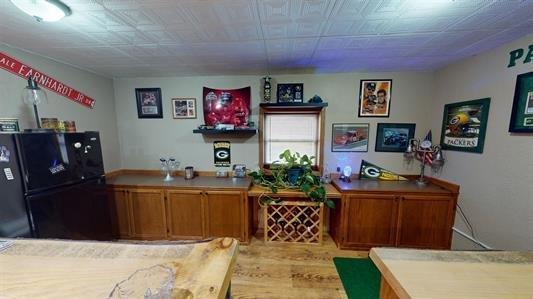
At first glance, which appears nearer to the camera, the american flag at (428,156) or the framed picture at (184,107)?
the american flag at (428,156)

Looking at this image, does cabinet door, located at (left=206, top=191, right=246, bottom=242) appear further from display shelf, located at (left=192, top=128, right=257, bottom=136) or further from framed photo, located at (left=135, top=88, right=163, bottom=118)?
framed photo, located at (left=135, top=88, right=163, bottom=118)

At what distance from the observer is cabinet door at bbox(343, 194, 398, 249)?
90.0 inches

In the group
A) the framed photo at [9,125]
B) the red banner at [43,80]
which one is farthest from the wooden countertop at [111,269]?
the red banner at [43,80]

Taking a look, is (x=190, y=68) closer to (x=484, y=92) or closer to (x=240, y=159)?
(x=240, y=159)

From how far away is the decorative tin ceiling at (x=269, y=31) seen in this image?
125 centimetres

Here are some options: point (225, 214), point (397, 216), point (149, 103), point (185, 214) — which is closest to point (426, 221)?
point (397, 216)

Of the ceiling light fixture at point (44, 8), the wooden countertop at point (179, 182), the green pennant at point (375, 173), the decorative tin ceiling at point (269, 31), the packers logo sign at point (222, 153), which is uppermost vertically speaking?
the decorative tin ceiling at point (269, 31)

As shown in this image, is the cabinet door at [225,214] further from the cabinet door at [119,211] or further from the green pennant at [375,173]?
the green pennant at [375,173]

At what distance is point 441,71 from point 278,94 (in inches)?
80.2

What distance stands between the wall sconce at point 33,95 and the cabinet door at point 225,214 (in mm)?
1824

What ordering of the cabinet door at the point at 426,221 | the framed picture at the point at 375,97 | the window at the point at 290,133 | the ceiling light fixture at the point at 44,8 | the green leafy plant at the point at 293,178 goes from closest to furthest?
the ceiling light fixture at the point at 44,8, the cabinet door at the point at 426,221, the green leafy plant at the point at 293,178, the framed picture at the point at 375,97, the window at the point at 290,133

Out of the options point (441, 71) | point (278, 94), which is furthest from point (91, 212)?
point (441, 71)

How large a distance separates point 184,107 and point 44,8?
1718 millimetres

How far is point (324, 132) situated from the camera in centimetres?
276
